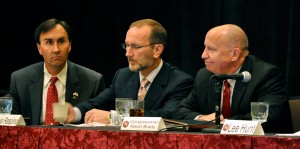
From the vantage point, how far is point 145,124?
2.92 metres

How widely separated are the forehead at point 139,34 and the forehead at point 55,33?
2.10 ft

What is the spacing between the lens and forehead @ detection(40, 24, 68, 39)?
5004 mm

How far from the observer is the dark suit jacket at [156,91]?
4492 mm

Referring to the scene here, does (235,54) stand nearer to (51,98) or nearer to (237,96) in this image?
(237,96)

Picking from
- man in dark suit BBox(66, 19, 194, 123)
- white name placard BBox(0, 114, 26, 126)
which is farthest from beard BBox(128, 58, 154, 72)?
white name placard BBox(0, 114, 26, 126)

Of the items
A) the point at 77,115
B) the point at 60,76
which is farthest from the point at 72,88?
the point at 77,115

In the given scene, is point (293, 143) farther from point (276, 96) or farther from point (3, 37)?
point (3, 37)

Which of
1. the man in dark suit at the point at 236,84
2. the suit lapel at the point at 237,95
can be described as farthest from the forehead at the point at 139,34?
the suit lapel at the point at 237,95

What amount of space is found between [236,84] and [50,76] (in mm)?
1614

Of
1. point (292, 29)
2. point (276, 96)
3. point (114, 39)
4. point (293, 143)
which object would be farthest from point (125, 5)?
point (293, 143)

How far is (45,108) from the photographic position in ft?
15.9

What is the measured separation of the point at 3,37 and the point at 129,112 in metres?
3.19

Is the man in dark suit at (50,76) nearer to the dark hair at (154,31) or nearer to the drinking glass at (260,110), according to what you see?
the dark hair at (154,31)

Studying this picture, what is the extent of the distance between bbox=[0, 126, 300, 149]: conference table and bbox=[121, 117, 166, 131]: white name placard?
3.4 inches
